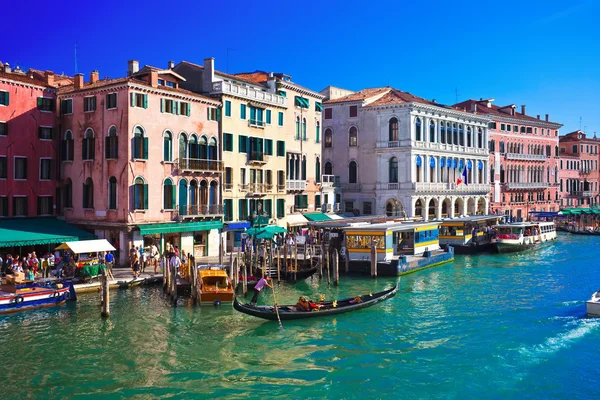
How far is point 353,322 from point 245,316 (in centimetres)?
338

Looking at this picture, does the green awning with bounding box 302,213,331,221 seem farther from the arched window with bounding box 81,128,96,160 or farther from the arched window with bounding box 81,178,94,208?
the arched window with bounding box 81,128,96,160

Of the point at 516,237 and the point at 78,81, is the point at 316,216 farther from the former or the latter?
the point at 78,81

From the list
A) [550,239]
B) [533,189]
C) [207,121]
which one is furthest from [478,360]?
[533,189]

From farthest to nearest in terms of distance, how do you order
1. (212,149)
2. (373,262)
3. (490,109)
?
1. (490,109)
2. (212,149)
3. (373,262)

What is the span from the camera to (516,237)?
38.3 meters

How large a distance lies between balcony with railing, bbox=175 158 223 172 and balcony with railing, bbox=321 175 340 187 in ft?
38.8

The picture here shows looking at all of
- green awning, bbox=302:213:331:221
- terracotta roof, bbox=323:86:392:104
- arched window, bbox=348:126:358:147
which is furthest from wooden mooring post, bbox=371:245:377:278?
terracotta roof, bbox=323:86:392:104

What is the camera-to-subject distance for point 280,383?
13.4m

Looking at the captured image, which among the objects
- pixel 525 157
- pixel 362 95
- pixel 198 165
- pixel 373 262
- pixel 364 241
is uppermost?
pixel 362 95

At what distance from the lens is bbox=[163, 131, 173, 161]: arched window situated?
2730 centimetres

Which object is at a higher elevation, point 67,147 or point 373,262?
point 67,147

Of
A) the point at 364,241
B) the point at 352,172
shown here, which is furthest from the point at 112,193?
the point at 352,172

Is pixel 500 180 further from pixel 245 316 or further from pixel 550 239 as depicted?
pixel 245 316

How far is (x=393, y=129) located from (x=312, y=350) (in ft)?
97.6
